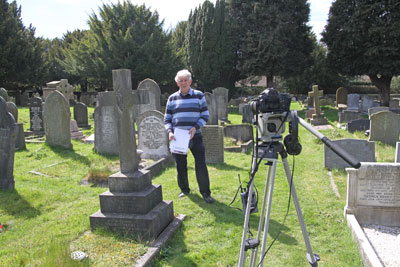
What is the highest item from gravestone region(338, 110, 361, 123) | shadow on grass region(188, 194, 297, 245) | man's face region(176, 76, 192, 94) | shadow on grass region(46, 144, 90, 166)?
man's face region(176, 76, 192, 94)

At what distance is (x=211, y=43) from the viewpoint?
27281 mm

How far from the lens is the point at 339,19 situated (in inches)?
864

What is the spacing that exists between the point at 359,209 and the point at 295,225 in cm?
110

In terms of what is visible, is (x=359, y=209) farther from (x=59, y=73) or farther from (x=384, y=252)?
(x=59, y=73)

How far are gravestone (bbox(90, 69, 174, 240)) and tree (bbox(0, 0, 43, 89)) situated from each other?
24.6 m

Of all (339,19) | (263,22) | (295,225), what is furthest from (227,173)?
(263,22)

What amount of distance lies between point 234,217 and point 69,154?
603 cm

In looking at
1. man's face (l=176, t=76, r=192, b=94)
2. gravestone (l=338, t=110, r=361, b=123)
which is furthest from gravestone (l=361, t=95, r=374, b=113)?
man's face (l=176, t=76, r=192, b=94)

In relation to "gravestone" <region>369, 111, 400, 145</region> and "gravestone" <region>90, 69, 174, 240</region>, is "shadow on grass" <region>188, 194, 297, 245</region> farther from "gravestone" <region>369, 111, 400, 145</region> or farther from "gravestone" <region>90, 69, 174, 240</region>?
"gravestone" <region>369, 111, 400, 145</region>

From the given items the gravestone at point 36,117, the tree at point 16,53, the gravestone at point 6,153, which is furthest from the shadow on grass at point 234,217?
the tree at point 16,53

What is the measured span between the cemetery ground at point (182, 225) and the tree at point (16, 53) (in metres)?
21.3

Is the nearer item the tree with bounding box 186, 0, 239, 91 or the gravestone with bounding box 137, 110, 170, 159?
the gravestone with bounding box 137, 110, 170, 159

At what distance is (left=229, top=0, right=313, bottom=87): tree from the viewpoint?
25047 millimetres

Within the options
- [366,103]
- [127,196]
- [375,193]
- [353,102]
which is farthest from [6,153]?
[366,103]
